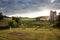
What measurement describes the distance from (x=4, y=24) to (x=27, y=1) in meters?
1.21

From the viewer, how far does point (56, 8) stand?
500 cm

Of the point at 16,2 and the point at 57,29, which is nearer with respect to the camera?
the point at 57,29

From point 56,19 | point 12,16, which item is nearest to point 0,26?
point 12,16

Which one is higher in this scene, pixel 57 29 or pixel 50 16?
pixel 50 16

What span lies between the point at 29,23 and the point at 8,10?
934 mm

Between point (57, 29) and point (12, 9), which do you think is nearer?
point (57, 29)

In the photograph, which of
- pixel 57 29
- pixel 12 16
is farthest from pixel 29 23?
pixel 57 29

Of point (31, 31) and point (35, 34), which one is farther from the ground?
point (31, 31)

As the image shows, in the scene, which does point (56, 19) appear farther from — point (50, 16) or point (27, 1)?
point (27, 1)

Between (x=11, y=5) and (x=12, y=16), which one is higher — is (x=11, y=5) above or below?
above

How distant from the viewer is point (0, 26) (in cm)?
495

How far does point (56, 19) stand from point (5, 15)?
73.2 inches

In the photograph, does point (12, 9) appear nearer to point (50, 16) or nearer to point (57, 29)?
point (50, 16)

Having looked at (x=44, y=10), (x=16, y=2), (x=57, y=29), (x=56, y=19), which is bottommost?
(x=57, y=29)
